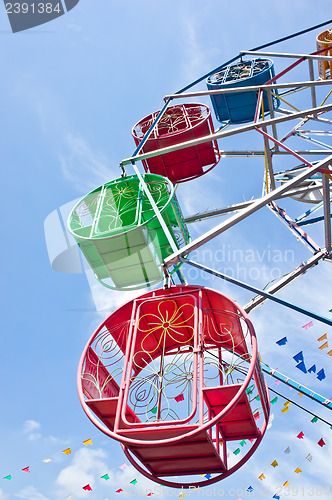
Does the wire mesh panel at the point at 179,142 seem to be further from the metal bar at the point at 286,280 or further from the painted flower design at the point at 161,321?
the painted flower design at the point at 161,321

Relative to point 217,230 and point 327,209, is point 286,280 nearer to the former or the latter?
point 327,209

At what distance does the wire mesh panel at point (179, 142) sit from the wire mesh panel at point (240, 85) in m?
2.09

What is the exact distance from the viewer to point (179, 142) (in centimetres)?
1355

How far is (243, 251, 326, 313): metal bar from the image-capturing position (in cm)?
1030

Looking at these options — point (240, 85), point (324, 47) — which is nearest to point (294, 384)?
point (240, 85)

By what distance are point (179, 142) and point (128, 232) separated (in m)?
5.28

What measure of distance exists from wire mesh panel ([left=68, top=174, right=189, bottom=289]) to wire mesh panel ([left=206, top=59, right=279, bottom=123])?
22.1ft

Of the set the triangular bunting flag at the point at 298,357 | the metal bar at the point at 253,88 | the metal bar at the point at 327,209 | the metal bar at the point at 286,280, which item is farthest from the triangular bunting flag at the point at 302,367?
the metal bar at the point at 253,88

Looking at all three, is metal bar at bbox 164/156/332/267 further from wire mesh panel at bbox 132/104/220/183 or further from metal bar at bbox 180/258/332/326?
wire mesh panel at bbox 132/104/220/183

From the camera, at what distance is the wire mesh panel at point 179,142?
44.7 ft

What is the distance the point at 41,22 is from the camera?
16.2 m

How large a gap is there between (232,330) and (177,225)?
324 cm

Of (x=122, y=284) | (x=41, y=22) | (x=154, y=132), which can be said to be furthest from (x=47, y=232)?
(x=41, y=22)

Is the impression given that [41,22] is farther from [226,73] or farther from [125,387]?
[125,387]
